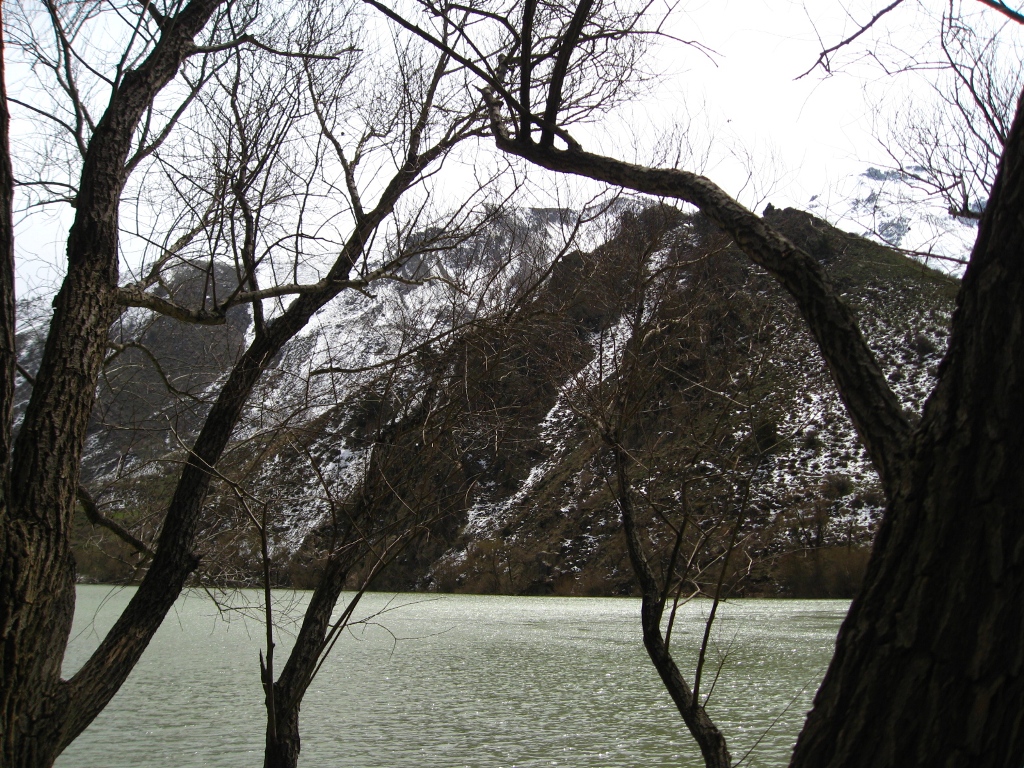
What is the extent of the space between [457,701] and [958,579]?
31.2 feet

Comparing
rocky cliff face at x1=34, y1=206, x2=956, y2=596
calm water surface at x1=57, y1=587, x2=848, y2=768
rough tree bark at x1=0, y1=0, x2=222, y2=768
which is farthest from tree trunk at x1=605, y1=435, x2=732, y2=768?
rough tree bark at x1=0, y1=0, x2=222, y2=768

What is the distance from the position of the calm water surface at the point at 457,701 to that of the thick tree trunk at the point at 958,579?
8.78 ft

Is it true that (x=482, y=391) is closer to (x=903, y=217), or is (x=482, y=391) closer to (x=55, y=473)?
(x=55, y=473)

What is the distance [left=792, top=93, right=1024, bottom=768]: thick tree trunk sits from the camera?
0.96 meters

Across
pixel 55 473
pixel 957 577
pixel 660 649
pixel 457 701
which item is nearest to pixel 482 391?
pixel 660 649

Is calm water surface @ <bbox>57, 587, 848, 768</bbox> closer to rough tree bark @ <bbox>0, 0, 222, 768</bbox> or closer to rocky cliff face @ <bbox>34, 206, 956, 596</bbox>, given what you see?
rocky cliff face @ <bbox>34, 206, 956, 596</bbox>

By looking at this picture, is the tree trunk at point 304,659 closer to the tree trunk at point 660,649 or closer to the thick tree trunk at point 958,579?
the tree trunk at point 660,649

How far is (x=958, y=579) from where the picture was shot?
3.24 feet

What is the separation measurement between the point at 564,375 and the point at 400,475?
89 centimetres

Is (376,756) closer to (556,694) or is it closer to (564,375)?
(556,694)

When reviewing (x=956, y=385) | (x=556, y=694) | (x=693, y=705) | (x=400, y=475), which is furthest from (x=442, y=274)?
(x=556, y=694)

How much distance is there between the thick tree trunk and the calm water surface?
105 inches

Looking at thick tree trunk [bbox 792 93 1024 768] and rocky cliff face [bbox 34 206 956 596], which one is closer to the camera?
thick tree trunk [bbox 792 93 1024 768]

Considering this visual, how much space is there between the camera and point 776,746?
7695 mm
